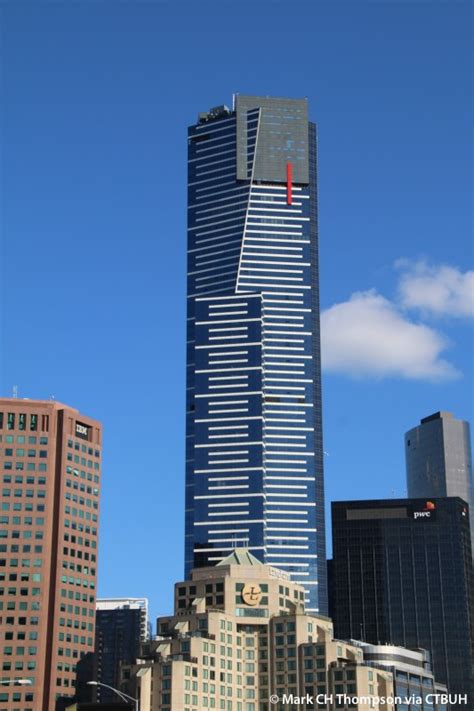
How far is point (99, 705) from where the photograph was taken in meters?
85.1
